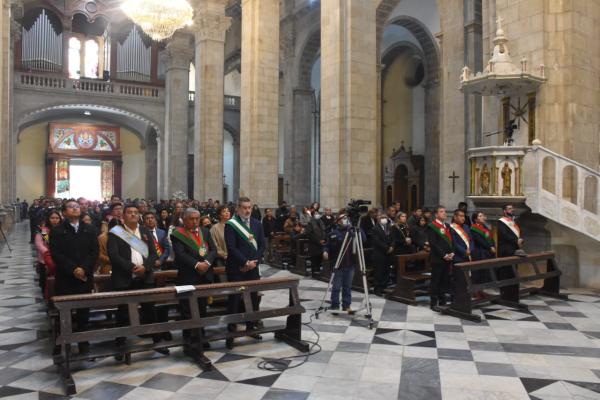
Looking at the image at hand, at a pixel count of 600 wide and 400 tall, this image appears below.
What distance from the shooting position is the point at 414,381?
453 cm

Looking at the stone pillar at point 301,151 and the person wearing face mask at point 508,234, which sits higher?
the stone pillar at point 301,151

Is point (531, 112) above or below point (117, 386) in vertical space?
above

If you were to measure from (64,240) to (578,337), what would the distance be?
18.7 feet

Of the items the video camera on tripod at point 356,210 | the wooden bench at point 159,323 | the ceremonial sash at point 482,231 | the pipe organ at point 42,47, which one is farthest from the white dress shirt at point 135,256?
the pipe organ at point 42,47

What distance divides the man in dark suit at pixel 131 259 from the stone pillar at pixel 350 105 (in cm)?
659

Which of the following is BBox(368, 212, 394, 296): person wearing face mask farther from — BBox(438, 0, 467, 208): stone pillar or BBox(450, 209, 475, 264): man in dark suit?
BBox(438, 0, 467, 208): stone pillar

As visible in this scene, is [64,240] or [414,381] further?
[64,240]

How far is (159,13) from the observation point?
15234mm

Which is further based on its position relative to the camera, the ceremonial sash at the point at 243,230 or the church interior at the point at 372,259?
the ceremonial sash at the point at 243,230

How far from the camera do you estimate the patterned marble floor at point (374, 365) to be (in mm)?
4305

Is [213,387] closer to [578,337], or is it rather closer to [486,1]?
[578,337]

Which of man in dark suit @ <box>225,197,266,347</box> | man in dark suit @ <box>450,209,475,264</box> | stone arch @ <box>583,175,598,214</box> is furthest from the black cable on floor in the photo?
stone arch @ <box>583,175,598,214</box>

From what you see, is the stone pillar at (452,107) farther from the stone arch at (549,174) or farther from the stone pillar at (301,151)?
the stone pillar at (301,151)

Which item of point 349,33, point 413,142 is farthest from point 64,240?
point 413,142
